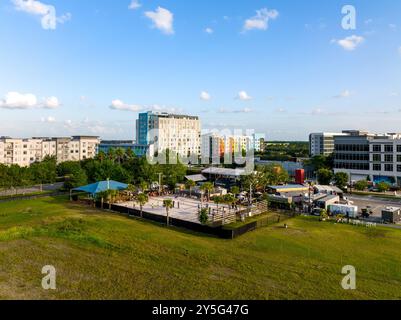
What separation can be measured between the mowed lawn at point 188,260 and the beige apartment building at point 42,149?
235 ft

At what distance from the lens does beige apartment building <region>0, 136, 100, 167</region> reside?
3880 inches

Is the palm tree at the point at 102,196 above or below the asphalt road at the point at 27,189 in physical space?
above

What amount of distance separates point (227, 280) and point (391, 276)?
1150 cm

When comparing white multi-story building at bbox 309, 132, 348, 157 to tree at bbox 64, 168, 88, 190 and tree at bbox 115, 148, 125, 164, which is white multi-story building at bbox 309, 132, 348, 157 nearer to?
tree at bbox 115, 148, 125, 164

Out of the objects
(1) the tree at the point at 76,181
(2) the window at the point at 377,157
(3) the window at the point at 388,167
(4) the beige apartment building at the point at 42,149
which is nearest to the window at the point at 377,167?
(3) the window at the point at 388,167

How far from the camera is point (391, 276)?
21.9 metres

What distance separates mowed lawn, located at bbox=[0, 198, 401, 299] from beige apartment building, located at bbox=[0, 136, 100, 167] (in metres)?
71.6

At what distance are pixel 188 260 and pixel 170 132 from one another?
125916mm

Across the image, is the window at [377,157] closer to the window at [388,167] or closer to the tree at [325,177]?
the window at [388,167]

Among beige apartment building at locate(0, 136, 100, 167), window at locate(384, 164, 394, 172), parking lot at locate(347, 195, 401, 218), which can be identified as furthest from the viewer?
beige apartment building at locate(0, 136, 100, 167)

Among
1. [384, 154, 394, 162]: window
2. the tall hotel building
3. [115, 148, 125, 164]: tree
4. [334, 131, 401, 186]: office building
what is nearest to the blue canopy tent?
[115, 148, 125, 164]: tree

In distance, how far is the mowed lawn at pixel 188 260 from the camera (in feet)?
63.9
